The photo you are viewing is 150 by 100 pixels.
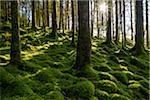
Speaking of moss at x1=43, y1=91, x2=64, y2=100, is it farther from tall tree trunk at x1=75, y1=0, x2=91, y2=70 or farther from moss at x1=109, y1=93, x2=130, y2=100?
tall tree trunk at x1=75, y1=0, x2=91, y2=70

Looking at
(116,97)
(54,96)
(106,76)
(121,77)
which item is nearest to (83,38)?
(106,76)

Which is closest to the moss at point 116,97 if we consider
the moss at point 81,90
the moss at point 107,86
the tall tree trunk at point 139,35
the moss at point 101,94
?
the moss at point 101,94

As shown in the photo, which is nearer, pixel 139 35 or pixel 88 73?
pixel 88 73

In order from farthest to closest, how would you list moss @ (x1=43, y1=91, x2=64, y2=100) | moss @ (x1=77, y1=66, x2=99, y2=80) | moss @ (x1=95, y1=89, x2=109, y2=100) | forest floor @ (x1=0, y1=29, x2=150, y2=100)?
moss @ (x1=77, y1=66, x2=99, y2=80), moss @ (x1=95, y1=89, x2=109, y2=100), forest floor @ (x1=0, y1=29, x2=150, y2=100), moss @ (x1=43, y1=91, x2=64, y2=100)

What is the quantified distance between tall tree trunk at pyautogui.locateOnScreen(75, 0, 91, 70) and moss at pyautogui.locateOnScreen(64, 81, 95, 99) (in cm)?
214

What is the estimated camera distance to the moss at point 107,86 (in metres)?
10.2

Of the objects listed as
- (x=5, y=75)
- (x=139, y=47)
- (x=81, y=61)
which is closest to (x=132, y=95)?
(x=81, y=61)

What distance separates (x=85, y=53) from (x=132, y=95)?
2568 millimetres

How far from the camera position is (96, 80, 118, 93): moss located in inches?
402

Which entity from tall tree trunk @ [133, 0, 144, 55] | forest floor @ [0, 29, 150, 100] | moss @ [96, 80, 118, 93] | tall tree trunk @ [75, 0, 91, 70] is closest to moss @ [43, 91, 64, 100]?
forest floor @ [0, 29, 150, 100]

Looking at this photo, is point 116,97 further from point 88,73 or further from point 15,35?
point 15,35

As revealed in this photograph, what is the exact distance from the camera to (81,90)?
905 cm

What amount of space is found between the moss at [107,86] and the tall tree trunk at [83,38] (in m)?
1.29

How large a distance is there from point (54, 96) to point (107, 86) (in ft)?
9.14
